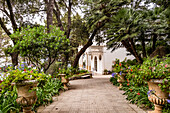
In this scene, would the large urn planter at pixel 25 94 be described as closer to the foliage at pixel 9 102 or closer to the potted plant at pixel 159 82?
the foliage at pixel 9 102

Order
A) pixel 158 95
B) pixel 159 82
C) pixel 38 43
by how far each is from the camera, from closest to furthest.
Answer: pixel 159 82
pixel 158 95
pixel 38 43

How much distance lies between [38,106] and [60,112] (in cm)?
76

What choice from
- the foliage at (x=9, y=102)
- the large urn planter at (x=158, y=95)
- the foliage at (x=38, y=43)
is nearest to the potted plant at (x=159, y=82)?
the large urn planter at (x=158, y=95)

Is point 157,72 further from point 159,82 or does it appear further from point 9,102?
point 9,102

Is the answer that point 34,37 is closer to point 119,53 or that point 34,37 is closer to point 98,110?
point 98,110

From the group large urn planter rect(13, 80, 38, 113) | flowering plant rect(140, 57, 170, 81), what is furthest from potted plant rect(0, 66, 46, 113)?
flowering plant rect(140, 57, 170, 81)

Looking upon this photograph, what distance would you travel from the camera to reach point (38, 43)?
4926 mm

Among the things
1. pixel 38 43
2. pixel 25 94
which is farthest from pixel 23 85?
pixel 38 43

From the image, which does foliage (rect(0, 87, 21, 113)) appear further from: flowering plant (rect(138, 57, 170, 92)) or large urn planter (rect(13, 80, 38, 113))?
flowering plant (rect(138, 57, 170, 92))

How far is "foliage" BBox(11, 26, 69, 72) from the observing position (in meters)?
4.89

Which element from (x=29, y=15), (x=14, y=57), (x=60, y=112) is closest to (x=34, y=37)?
(x=60, y=112)

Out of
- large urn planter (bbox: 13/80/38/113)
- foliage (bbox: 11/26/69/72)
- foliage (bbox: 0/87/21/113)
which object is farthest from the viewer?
foliage (bbox: 11/26/69/72)

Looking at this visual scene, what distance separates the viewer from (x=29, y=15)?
10.8 metres

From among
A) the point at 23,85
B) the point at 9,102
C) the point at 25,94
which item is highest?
the point at 23,85
